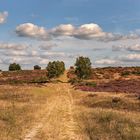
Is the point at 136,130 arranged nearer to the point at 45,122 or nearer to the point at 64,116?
the point at 45,122

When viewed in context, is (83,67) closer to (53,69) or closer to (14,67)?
(53,69)

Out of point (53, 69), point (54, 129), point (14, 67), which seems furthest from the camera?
point (14, 67)

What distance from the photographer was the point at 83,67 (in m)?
92.2

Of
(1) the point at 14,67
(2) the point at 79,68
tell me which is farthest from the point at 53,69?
(1) the point at 14,67

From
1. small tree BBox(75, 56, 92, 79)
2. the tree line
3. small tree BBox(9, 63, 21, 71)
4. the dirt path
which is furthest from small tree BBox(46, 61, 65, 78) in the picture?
the dirt path

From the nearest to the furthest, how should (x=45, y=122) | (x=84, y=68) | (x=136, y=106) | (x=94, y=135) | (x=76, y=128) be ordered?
(x=94, y=135) < (x=76, y=128) < (x=45, y=122) < (x=136, y=106) < (x=84, y=68)

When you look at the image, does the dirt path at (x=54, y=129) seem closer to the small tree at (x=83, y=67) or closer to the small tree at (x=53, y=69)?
the small tree at (x=83, y=67)

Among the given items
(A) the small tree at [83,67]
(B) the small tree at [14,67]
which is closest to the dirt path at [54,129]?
(A) the small tree at [83,67]

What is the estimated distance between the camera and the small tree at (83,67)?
92156 mm

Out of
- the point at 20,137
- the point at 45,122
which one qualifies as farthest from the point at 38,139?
the point at 45,122

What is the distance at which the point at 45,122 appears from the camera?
21391 millimetres

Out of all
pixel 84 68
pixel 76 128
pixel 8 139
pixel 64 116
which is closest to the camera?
pixel 8 139

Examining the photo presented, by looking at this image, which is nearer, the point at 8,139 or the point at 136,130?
the point at 8,139

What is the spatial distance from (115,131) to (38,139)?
413 cm
